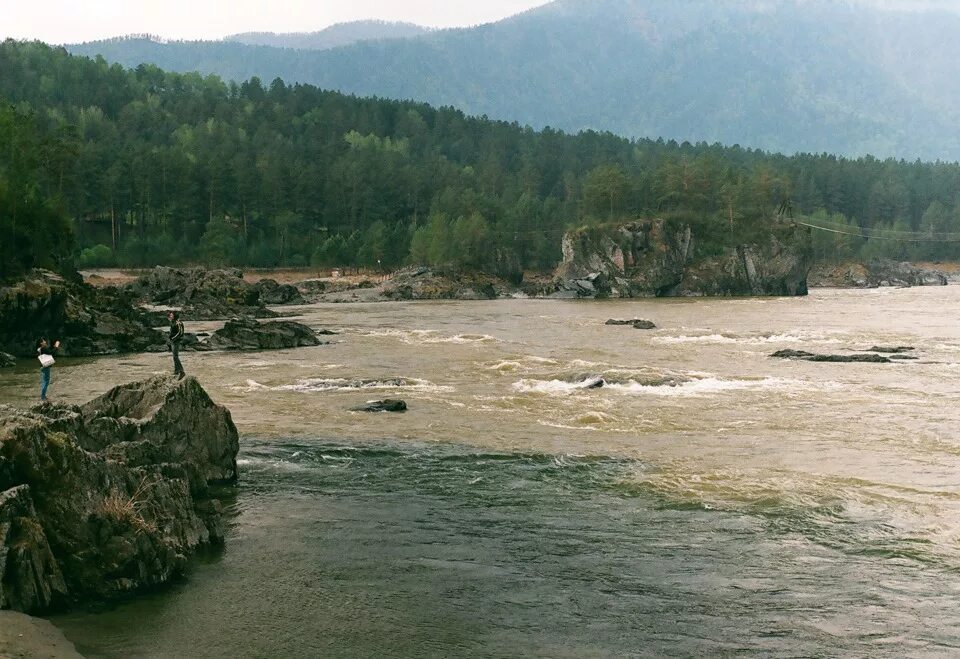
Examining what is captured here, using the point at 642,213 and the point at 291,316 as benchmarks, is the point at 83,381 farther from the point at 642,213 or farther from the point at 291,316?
the point at 642,213

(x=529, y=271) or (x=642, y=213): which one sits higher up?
(x=642, y=213)

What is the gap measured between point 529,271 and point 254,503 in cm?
16324

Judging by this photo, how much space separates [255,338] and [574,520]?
137 feet

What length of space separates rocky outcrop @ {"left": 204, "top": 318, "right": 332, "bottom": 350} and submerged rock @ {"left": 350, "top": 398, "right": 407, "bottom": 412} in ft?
82.4

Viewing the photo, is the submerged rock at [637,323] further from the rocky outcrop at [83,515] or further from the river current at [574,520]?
the rocky outcrop at [83,515]

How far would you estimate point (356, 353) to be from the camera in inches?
2206

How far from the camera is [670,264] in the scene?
6132 inches

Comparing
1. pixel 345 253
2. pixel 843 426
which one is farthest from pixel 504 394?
pixel 345 253

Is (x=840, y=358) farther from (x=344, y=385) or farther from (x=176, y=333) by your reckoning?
(x=176, y=333)

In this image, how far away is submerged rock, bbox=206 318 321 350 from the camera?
57844mm

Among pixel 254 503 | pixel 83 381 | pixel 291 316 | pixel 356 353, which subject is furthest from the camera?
pixel 291 316

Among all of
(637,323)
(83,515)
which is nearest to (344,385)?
(83,515)

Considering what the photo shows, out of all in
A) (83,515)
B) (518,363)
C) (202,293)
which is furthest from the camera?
(202,293)

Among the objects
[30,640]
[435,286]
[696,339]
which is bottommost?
[435,286]
